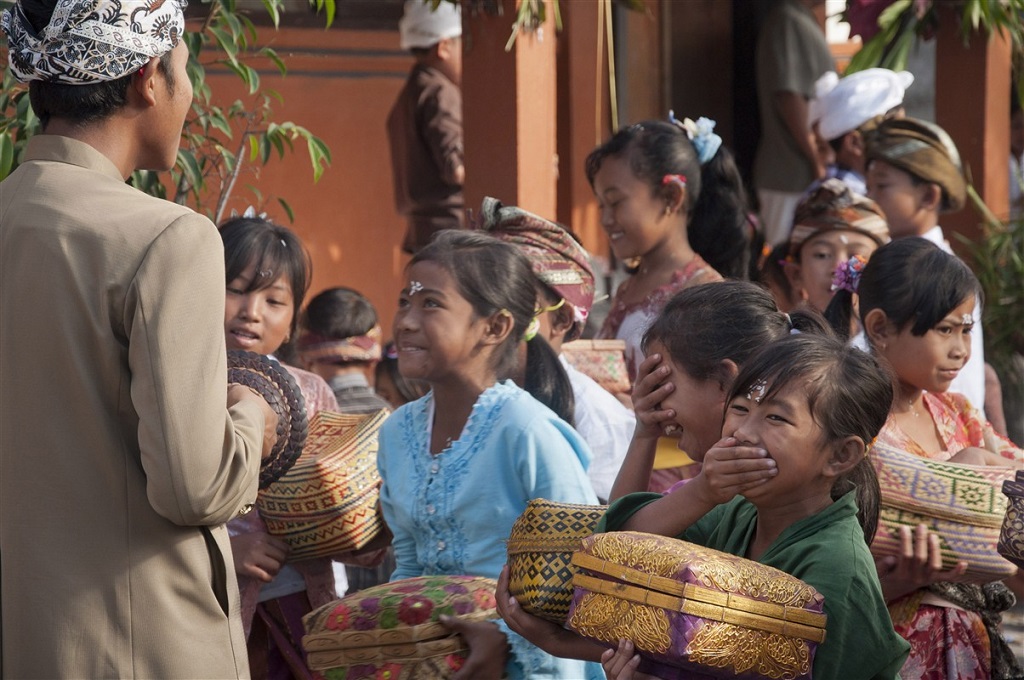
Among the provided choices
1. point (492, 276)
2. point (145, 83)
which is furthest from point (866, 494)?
point (145, 83)

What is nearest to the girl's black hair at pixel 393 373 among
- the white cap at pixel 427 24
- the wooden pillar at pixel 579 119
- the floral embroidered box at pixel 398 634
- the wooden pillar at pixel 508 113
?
the wooden pillar at pixel 508 113

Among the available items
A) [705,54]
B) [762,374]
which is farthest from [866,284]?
[705,54]

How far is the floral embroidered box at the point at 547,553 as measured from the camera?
2654 millimetres

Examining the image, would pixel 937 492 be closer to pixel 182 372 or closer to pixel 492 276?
pixel 492 276

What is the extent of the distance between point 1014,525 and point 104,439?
1871 millimetres

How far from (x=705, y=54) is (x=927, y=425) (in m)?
5.25

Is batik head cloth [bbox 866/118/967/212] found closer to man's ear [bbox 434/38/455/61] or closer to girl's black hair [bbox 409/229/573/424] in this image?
man's ear [bbox 434/38/455/61]

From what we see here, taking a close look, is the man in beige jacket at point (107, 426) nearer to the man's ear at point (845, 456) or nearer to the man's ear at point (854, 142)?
the man's ear at point (845, 456)

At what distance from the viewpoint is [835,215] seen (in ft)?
17.4

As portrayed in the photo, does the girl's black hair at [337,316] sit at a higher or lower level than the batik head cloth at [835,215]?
lower

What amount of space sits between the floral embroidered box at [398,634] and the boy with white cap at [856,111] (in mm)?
4099

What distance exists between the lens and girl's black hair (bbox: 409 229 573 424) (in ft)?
11.6

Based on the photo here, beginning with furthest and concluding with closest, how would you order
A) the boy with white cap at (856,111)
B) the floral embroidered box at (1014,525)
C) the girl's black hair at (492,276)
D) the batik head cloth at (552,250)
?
the boy with white cap at (856,111) → the batik head cloth at (552,250) → the girl's black hair at (492,276) → the floral embroidered box at (1014,525)

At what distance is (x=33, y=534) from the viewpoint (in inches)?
89.7
